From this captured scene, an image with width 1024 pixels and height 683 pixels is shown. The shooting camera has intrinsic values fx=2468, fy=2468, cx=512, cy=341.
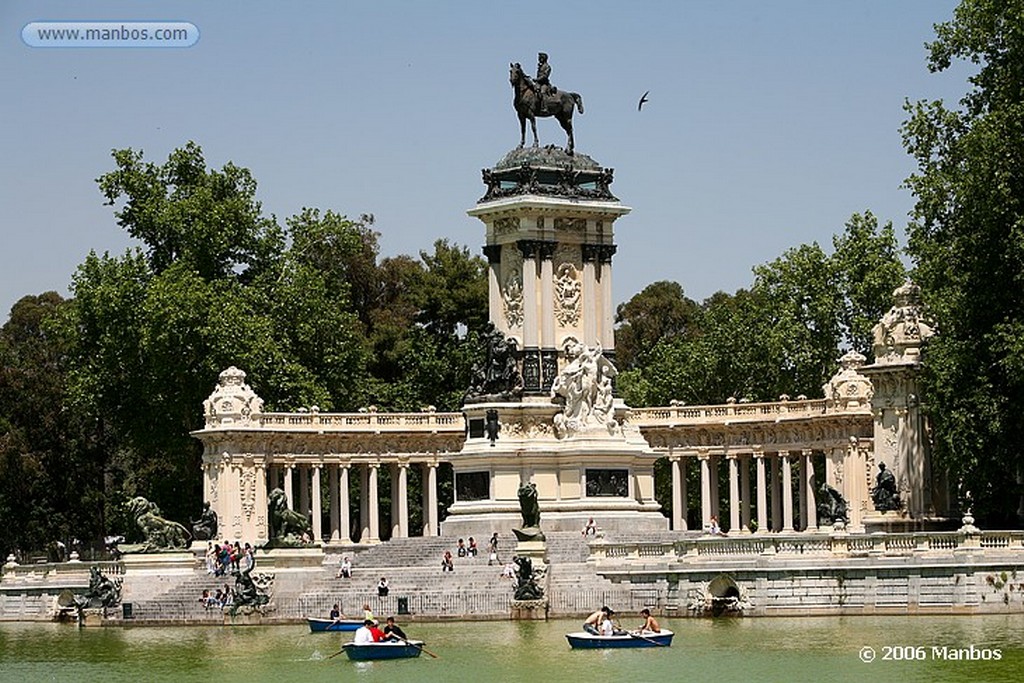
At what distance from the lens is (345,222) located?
99.8 metres

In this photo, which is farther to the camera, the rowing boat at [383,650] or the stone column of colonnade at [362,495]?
the stone column of colonnade at [362,495]

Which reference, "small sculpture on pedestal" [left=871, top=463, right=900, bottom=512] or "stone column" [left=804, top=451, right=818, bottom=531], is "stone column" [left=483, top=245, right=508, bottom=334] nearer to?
"small sculpture on pedestal" [left=871, top=463, right=900, bottom=512]

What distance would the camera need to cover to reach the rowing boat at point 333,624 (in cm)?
5839

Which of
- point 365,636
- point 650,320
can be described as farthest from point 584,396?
point 650,320

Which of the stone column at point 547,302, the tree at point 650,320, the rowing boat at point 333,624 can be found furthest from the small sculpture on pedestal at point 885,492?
the tree at point 650,320

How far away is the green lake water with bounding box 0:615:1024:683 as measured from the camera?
4469 centimetres

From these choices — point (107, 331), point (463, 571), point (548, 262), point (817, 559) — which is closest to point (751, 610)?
point (817, 559)

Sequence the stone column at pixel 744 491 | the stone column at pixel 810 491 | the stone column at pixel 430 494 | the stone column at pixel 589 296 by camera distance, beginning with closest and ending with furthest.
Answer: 1. the stone column at pixel 589 296
2. the stone column at pixel 810 491
3. the stone column at pixel 744 491
4. the stone column at pixel 430 494

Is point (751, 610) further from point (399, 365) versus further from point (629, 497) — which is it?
point (399, 365)

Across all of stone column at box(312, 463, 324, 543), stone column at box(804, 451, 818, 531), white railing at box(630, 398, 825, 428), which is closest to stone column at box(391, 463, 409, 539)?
stone column at box(312, 463, 324, 543)

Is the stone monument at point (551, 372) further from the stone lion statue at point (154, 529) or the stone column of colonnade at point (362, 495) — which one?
the stone column of colonnade at point (362, 495)

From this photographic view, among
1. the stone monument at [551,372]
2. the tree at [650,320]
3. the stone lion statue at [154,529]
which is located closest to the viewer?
Answer: the stone lion statue at [154,529]

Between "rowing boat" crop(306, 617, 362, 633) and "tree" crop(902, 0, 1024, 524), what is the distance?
16296 mm

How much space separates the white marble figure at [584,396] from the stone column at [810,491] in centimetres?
1298
